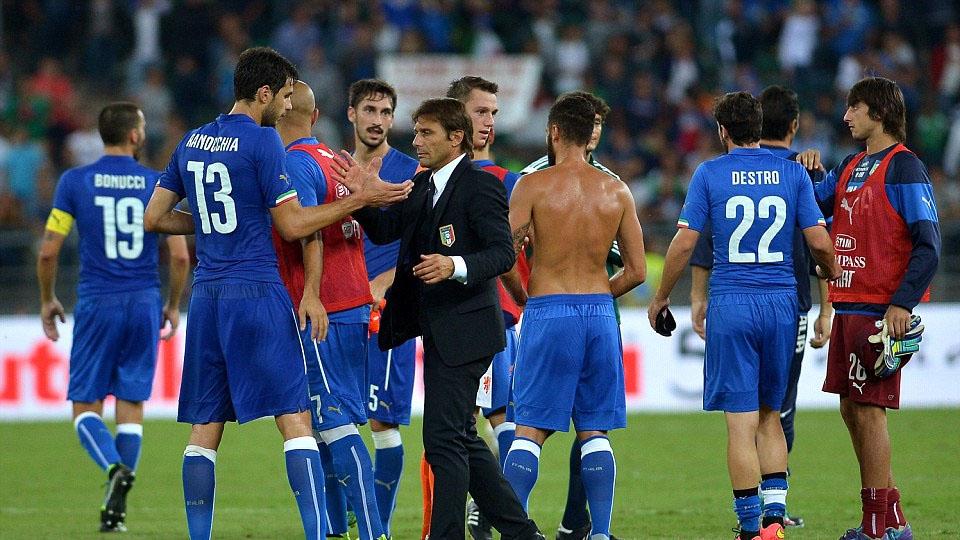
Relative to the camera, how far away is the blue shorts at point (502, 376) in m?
8.39

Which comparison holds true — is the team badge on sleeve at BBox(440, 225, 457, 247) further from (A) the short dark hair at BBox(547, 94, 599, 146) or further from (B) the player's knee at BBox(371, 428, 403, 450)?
(B) the player's knee at BBox(371, 428, 403, 450)

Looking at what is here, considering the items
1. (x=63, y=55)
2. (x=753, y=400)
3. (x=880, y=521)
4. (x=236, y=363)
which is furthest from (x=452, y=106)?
(x=63, y=55)

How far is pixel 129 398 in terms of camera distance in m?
9.58

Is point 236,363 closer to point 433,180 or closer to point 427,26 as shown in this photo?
point 433,180

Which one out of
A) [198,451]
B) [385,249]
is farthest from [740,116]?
[198,451]

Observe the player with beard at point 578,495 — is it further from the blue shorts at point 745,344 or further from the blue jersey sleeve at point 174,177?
the blue jersey sleeve at point 174,177

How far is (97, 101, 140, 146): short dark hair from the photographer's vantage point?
9.57m

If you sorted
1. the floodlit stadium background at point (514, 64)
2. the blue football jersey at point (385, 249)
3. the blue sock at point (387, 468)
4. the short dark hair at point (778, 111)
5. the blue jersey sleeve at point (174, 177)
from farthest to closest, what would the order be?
the floodlit stadium background at point (514, 64)
the short dark hair at point (778, 111)
the blue football jersey at point (385, 249)
the blue sock at point (387, 468)
the blue jersey sleeve at point (174, 177)

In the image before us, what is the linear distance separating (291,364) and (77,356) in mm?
3416

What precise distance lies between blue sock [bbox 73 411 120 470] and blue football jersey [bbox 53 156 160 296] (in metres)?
0.94

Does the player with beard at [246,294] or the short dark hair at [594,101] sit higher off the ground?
the short dark hair at [594,101]

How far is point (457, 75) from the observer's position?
2025 cm

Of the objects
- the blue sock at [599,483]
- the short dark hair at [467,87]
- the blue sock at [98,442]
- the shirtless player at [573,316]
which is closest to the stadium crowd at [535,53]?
the blue sock at [98,442]

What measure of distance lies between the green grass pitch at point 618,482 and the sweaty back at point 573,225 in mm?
1907
